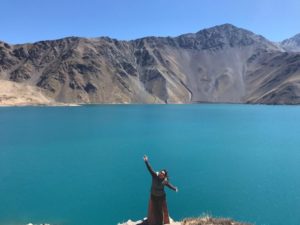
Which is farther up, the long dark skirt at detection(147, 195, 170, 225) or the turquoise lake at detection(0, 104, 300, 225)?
the long dark skirt at detection(147, 195, 170, 225)

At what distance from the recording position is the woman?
15961 millimetres

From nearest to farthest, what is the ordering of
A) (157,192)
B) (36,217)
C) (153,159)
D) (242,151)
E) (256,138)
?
(157,192), (36,217), (153,159), (242,151), (256,138)

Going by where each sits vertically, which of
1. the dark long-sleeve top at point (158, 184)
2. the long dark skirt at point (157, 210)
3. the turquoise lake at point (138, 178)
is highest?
the dark long-sleeve top at point (158, 184)

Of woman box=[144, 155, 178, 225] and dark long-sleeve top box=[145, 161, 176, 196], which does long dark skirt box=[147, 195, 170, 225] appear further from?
dark long-sleeve top box=[145, 161, 176, 196]

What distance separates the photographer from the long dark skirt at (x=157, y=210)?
1617 centimetres

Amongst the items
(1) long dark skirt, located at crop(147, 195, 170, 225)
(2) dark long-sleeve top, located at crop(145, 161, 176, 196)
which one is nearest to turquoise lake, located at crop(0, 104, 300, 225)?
(1) long dark skirt, located at crop(147, 195, 170, 225)

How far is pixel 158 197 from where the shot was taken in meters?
16.1

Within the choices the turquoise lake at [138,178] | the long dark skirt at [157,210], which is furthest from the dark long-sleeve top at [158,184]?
the turquoise lake at [138,178]

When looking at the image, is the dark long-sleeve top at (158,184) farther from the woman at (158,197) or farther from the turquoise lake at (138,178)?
the turquoise lake at (138,178)

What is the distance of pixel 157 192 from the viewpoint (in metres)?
16.1

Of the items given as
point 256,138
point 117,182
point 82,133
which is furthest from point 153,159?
point 82,133

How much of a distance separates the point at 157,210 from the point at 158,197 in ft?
1.85

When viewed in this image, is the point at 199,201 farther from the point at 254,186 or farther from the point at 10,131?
the point at 10,131

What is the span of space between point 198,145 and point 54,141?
25.0m
